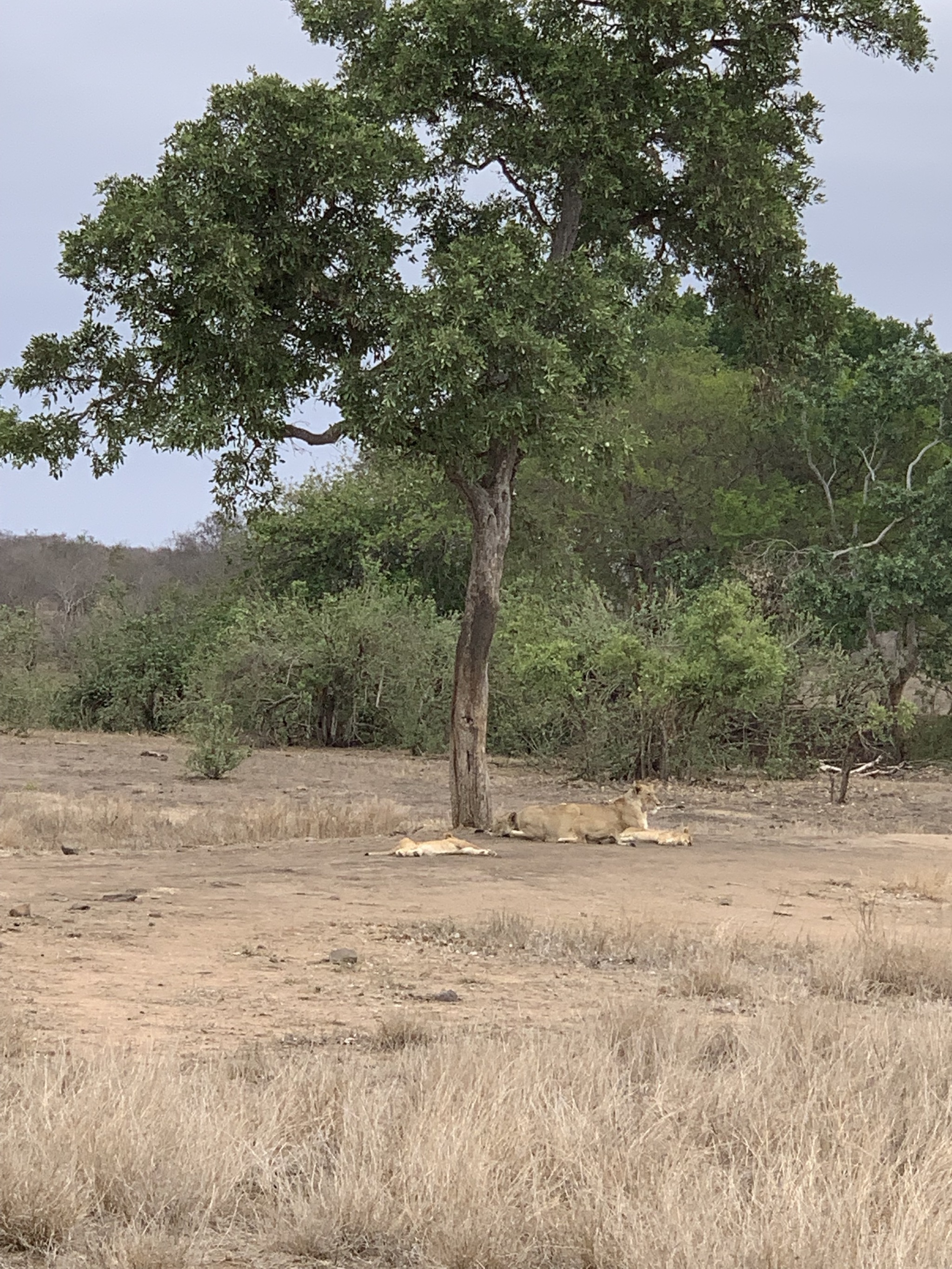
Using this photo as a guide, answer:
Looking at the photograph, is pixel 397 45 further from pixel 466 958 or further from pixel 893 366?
pixel 893 366

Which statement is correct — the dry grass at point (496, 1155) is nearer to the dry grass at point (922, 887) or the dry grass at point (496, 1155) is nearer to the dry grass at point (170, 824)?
the dry grass at point (922, 887)

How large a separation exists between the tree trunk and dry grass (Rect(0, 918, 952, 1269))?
8715 millimetres

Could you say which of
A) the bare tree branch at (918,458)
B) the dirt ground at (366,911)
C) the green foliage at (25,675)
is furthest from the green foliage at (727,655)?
the green foliage at (25,675)

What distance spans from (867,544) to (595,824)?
1891 centimetres

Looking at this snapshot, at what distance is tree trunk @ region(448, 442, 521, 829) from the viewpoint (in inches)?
571

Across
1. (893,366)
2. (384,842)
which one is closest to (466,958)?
(384,842)

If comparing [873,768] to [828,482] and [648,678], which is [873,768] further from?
[828,482]

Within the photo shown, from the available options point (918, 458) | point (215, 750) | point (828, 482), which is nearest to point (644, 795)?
point (215, 750)

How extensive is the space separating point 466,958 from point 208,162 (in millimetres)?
7800

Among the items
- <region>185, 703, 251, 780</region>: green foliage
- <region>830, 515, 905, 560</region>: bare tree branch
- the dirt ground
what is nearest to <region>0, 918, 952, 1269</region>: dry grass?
the dirt ground

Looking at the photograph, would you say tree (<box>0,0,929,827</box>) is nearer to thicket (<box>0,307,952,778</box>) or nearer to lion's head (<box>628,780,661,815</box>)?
lion's head (<box>628,780,661,815</box>)

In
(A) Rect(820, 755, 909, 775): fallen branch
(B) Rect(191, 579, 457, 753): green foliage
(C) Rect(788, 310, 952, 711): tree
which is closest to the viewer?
(A) Rect(820, 755, 909, 775): fallen branch

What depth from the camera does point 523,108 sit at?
47.2 ft

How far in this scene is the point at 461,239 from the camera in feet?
43.1
